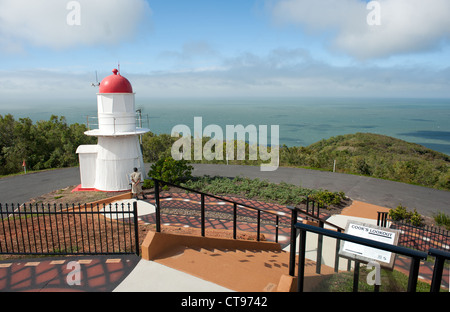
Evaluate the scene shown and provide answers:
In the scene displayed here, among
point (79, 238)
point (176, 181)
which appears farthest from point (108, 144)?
point (79, 238)

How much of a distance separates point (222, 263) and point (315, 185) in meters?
11.3

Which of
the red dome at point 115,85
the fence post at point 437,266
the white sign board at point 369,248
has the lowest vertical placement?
the white sign board at point 369,248

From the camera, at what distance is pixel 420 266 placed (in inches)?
106

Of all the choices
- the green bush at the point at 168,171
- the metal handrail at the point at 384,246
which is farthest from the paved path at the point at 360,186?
the metal handrail at the point at 384,246

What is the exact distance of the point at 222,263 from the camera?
4918 millimetres

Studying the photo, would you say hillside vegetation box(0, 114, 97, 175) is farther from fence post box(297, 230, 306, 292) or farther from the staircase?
fence post box(297, 230, 306, 292)

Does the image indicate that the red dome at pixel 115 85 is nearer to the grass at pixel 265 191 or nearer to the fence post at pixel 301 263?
the grass at pixel 265 191

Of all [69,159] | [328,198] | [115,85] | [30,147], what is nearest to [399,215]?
[328,198]

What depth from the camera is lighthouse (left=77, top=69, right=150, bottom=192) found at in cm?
1237

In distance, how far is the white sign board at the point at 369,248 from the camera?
2.99 metres

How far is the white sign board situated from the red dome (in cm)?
1071
